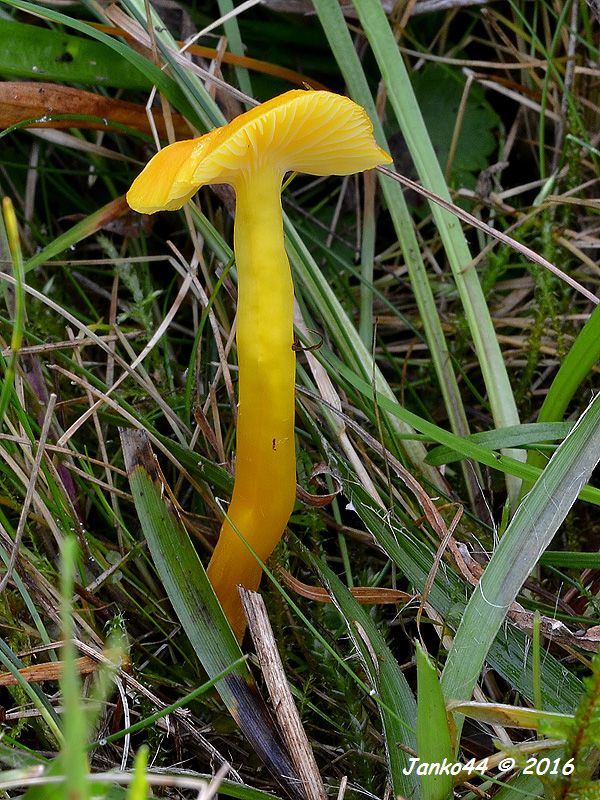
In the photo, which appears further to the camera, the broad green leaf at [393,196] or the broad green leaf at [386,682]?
the broad green leaf at [393,196]

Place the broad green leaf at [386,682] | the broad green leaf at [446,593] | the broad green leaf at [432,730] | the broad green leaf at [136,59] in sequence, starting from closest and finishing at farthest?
the broad green leaf at [432,730] → the broad green leaf at [386,682] → the broad green leaf at [446,593] → the broad green leaf at [136,59]

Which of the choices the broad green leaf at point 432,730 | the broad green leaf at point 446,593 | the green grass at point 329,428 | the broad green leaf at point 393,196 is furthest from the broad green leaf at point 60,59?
the broad green leaf at point 432,730

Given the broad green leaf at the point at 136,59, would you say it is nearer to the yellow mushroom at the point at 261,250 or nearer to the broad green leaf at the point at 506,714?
the yellow mushroom at the point at 261,250

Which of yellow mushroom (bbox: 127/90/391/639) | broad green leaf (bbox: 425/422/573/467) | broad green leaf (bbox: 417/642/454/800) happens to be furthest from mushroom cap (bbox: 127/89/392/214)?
broad green leaf (bbox: 417/642/454/800)

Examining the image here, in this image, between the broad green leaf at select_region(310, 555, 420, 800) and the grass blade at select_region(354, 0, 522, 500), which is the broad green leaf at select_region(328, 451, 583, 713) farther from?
the grass blade at select_region(354, 0, 522, 500)

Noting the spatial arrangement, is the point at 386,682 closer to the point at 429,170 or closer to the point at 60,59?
the point at 429,170

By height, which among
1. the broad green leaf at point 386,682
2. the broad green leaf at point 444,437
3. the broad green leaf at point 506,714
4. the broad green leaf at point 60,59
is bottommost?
the broad green leaf at point 386,682

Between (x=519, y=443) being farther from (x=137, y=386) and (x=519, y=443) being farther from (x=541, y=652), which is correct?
(x=137, y=386)
